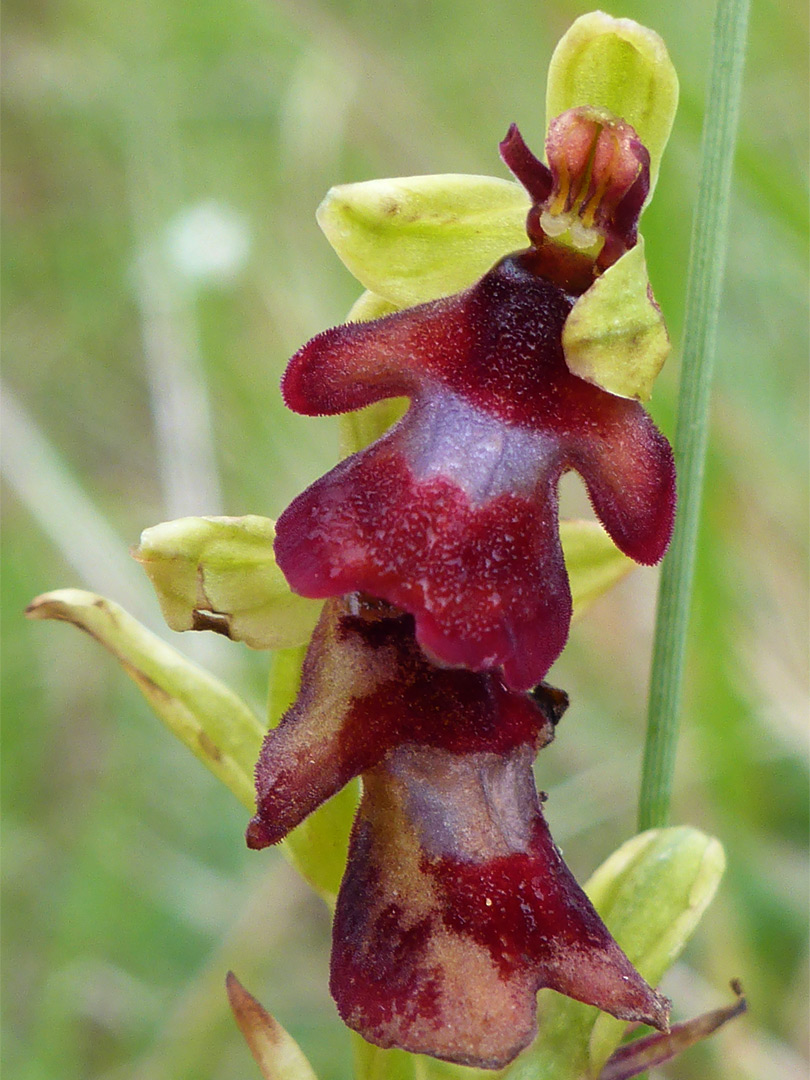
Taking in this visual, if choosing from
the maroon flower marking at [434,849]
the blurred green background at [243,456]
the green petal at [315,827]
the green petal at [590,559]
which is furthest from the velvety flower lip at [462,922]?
the blurred green background at [243,456]

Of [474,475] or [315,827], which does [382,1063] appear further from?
[474,475]

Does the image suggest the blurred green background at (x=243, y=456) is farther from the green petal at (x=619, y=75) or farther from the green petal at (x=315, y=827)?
the green petal at (x=315, y=827)

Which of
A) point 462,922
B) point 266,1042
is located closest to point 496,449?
point 462,922

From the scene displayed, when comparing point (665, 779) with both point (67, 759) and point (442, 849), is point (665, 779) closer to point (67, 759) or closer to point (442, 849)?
point (442, 849)

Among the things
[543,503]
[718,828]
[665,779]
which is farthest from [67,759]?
[543,503]

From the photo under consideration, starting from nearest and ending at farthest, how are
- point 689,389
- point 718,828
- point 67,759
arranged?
point 689,389, point 718,828, point 67,759

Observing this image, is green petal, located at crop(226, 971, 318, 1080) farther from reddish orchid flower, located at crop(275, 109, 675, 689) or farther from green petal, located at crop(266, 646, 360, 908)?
reddish orchid flower, located at crop(275, 109, 675, 689)
